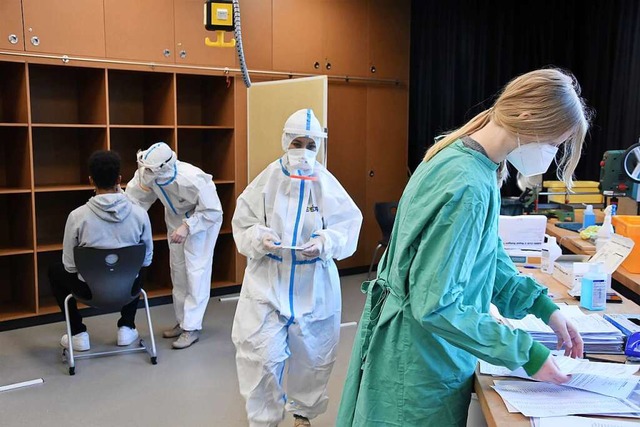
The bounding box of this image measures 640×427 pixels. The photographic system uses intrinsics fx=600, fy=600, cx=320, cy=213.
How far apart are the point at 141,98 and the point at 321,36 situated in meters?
1.60

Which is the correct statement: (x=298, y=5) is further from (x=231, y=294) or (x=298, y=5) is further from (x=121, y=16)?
(x=231, y=294)

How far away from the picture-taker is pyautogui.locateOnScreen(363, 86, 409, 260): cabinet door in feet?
18.4

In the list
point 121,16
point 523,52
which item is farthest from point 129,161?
point 523,52

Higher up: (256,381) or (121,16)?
(121,16)

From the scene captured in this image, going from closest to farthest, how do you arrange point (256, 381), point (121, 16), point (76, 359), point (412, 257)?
1. point (412, 257)
2. point (256, 381)
3. point (76, 359)
4. point (121, 16)

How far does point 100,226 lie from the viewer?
332cm

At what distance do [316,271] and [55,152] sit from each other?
9.37ft

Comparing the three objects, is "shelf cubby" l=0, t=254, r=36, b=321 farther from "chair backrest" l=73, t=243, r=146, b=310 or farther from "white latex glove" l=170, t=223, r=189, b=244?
"white latex glove" l=170, t=223, r=189, b=244

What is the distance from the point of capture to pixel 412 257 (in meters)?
1.32

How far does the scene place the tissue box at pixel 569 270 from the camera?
2131mm

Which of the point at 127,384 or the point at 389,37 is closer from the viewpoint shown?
the point at 127,384

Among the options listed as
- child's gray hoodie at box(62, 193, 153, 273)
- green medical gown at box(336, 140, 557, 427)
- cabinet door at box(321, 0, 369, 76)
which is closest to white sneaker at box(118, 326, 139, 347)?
child's gray hoodie at box(62, 193, 153, 273)

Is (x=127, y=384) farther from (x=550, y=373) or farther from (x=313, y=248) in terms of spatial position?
(x=550, y=373)

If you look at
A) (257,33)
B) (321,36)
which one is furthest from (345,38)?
(257,33)
